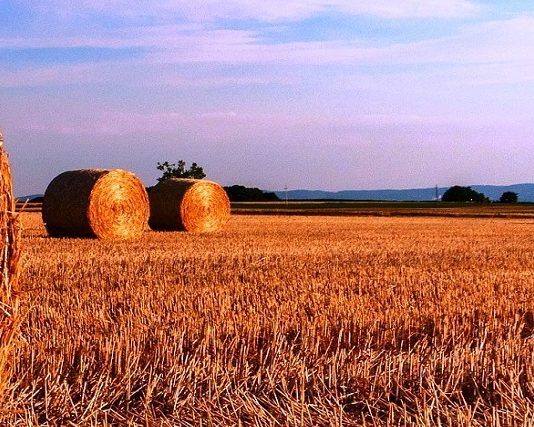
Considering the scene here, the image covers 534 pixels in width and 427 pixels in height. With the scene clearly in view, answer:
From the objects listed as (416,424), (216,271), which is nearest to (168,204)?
(216,271)

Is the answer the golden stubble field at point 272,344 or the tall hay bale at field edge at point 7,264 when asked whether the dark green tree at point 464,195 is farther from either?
the tall hay bale at field edge at point 7,264

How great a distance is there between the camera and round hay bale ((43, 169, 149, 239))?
1823 cm

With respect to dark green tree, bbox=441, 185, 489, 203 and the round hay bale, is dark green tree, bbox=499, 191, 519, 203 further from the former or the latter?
the round hay bale

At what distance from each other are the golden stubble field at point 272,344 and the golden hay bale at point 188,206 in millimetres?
8659

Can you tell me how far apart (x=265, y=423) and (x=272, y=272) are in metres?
6.86

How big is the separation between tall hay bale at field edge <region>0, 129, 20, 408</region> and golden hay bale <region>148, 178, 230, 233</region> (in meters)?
16.9

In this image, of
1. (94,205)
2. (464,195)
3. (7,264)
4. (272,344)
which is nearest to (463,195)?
(464,195)

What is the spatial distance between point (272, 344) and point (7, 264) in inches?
92.0

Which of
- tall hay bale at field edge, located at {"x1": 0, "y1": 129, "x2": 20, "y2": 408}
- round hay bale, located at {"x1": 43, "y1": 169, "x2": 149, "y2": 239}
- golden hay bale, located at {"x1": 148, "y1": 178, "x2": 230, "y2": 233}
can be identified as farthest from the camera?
golden hay bale, located at {"x1": 148, "y1": 178, "x2": 230, "y2": 233}

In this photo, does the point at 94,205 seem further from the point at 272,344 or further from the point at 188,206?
the point at 272,344

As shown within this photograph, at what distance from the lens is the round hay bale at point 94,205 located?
18.2 metres

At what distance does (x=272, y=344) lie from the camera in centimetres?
623

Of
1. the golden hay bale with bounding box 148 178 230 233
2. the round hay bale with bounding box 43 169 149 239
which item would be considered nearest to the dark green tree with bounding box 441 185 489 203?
the golden hay bale with bounding box 148 178 230 233

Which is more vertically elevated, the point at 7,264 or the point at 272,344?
the point at 7,264
